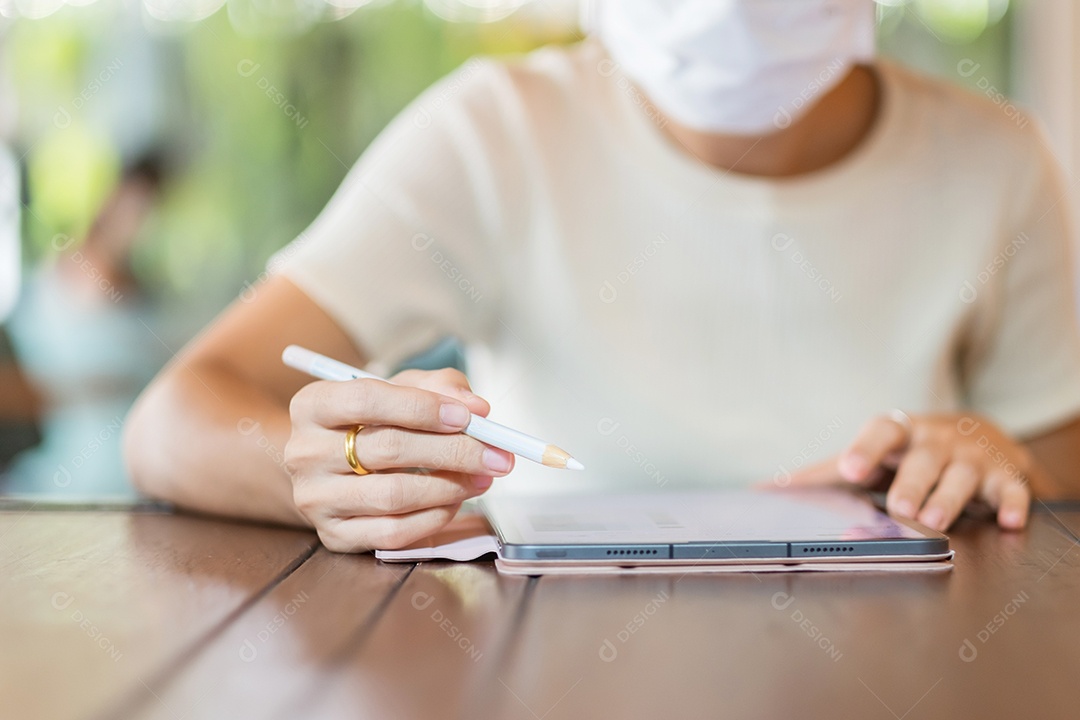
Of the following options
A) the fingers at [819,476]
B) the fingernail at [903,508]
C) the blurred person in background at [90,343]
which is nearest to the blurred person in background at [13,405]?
the blurred person in background at [90,343]

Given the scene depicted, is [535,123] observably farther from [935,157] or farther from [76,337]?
[76,337]

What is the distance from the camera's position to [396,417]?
0.66 m

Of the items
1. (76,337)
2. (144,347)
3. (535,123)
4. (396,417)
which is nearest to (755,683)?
(396,417)

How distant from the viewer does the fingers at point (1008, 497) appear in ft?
2.64

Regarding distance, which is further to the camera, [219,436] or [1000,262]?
[1000,262]

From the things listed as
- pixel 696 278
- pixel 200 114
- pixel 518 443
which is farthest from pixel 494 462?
pixel 200 114

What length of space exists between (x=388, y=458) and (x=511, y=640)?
19 centimetres

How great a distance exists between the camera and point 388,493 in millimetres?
678

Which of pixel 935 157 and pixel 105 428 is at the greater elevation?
pixel 935 157

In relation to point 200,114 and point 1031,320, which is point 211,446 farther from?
point 200,114

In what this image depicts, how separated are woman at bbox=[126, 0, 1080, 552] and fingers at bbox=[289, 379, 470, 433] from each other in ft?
1.17

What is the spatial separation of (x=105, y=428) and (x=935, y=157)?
100 inches

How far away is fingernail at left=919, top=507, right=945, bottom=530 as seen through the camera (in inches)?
30.8

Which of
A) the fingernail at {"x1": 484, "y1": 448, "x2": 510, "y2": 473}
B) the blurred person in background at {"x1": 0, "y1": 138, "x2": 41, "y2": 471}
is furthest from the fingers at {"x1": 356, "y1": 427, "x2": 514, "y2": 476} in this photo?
the blurred person in background at {"x1": 0, "y1": 138, "x2": 41, "y2": 471}
